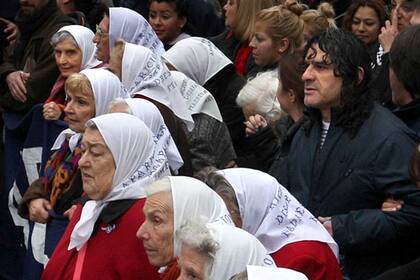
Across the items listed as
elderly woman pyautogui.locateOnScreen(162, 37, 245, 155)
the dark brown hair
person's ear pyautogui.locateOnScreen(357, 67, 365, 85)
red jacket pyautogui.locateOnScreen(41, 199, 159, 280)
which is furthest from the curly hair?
the dark brown hair

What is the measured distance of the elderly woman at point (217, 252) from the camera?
4355mm

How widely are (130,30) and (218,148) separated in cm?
154

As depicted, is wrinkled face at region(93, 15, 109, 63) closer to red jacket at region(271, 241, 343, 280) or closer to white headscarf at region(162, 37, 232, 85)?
white headscarf at region(162, 37, 232, 85)

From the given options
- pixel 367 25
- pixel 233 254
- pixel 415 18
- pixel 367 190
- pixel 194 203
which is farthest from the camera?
pixel 367 25

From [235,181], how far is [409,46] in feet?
4.55

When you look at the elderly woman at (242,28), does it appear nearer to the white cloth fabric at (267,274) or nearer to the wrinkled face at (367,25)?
the wrinkled face at (367,25)

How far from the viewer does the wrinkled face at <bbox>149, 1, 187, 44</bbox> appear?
31.4 feet

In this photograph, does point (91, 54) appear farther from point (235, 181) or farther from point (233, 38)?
point (235, 181)

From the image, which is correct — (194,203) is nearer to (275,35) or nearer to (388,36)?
(388,36)

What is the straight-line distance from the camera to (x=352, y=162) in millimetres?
5980

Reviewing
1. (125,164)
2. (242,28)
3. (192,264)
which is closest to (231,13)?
(242,28)

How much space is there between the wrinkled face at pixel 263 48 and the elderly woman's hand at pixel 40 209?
6.66ft

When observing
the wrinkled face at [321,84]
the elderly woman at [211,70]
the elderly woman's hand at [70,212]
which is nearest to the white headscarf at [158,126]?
the elderly woman's hand at [70,212]

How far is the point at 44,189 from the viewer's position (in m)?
7.18
